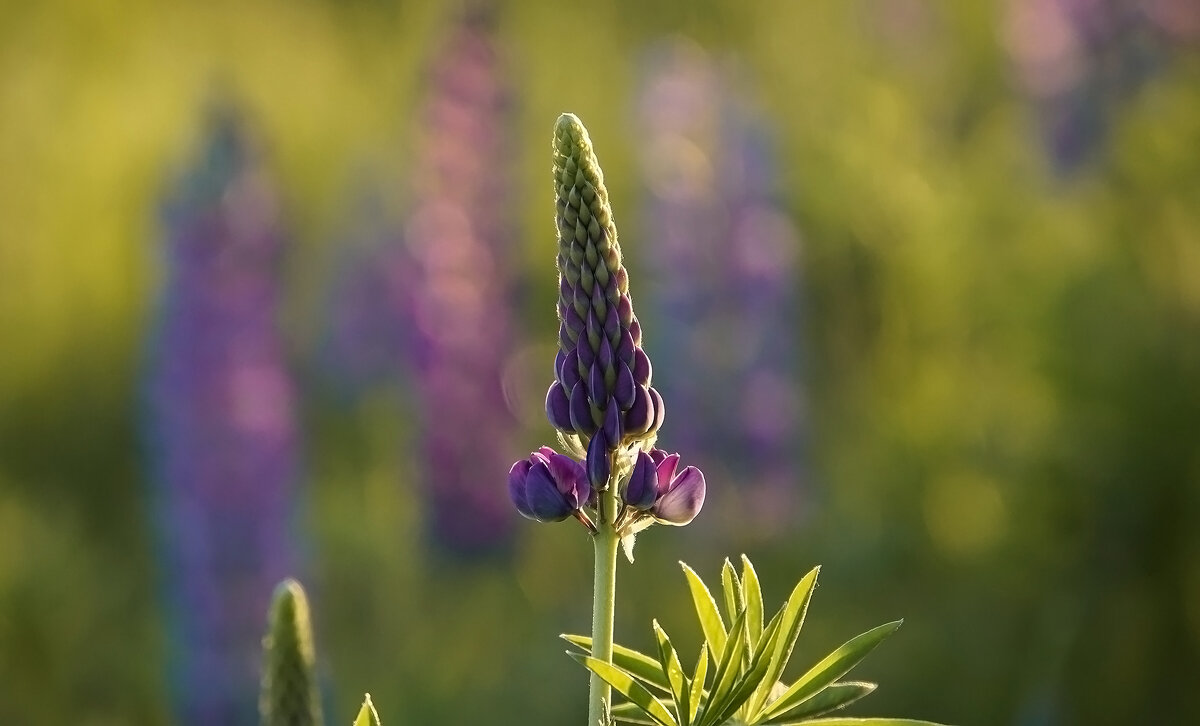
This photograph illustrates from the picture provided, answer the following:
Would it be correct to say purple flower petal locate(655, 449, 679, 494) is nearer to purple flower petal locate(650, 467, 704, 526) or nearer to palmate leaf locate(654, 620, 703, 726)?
purple flower petal locate(650, 467, 704, 526)

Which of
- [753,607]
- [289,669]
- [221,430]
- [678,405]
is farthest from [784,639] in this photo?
[678,405]

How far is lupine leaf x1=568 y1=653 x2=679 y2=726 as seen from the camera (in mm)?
684

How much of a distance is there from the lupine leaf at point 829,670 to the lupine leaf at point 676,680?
0.05m

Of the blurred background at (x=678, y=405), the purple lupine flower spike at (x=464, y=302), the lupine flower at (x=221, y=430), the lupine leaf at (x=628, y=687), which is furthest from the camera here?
the purple lupine flower spike at (x=464, y=302)

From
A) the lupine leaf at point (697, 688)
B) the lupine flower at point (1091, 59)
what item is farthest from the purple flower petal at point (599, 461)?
the lupine flower at point (1091, 59)

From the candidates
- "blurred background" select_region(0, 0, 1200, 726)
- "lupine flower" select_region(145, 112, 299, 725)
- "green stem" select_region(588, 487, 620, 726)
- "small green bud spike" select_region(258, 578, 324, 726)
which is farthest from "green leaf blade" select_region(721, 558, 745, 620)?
"lupine flower" select_region(145, 112, 299, 725)

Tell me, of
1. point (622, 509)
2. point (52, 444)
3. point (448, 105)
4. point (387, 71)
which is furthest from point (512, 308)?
point (387, 71)

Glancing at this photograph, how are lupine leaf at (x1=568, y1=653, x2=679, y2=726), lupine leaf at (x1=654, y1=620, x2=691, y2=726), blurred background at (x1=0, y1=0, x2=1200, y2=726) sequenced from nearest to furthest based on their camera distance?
lupine leaf at (x1=568, y1=653, x2=679, y2=726) < lupine leaf at (x1=654, y1=620, x2=691, y2=726) < blurred background at (x1=0, y1=0, x2=1200, y2=726)

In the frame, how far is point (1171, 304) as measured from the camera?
12.9 ft

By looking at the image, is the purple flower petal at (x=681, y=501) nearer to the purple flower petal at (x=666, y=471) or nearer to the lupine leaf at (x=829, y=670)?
the purple flower petal at (x=666, y=471)

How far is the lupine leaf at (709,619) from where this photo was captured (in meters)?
0.81

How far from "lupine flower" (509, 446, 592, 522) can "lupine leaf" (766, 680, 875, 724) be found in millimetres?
163

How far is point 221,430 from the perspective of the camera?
3.57m

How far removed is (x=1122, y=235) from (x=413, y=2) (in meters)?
5.83
